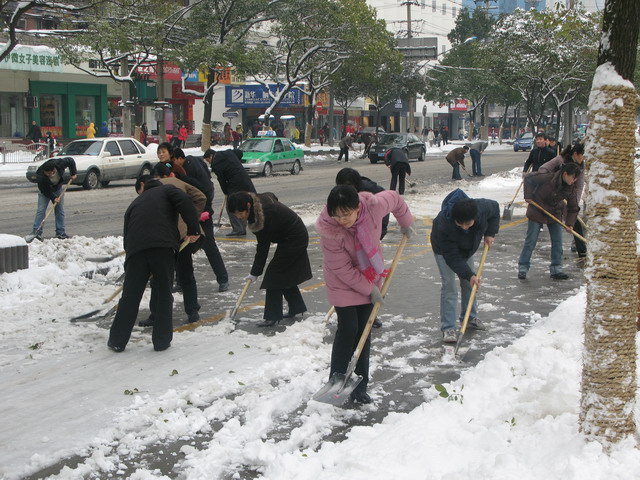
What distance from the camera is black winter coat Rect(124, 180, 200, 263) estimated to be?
672 cm

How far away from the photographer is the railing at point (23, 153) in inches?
1221

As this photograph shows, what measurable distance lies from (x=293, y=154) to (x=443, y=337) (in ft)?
76.5

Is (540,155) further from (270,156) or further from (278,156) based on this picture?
(278,156)

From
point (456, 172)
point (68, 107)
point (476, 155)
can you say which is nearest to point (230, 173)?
point (456, 172)

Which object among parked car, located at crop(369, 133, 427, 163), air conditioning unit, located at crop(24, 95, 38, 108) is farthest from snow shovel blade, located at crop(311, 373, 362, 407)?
air conditioning unit, located at crop(24, 95, 38, 108)

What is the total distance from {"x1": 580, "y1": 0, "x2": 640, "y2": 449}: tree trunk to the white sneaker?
307 cm

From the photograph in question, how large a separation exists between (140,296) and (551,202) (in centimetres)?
538

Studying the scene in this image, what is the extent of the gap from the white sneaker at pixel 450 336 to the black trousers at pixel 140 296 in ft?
7.88

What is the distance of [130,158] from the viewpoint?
2430 centimetres

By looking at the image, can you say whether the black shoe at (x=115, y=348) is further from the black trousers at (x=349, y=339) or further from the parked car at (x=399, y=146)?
the parked car at (x=399, y=146)

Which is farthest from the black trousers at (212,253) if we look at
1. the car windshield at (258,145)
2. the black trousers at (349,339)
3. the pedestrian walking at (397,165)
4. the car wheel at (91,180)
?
the car windshield at (258,145)

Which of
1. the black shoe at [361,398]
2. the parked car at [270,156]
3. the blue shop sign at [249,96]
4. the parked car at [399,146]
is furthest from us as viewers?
the blue shop sign at [249,96]

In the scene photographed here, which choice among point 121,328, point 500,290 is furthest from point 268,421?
point 500,290

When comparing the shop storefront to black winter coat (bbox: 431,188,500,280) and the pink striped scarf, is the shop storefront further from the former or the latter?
the pink striped scarf
